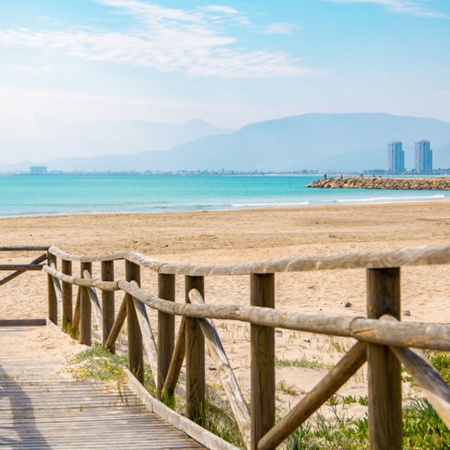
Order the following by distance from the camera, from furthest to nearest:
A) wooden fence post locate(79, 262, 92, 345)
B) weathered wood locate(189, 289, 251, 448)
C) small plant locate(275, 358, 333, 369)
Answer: wooden fence post locate(79, 262, 92, 345) < small plant locate(275, 358, 333, 369) < weathered wood locate(189, 289, 251, 448)

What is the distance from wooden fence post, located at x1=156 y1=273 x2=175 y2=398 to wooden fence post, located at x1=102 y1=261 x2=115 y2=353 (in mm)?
2080

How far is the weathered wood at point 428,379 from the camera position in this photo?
263 cm

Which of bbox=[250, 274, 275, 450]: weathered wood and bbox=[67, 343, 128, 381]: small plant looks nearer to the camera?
bbox=[250, 274, 275, 450]: weathered wood

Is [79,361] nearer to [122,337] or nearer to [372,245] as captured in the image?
[122,337]

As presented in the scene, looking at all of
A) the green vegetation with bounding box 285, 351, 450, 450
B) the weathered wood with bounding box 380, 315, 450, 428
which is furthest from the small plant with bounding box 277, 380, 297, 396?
the weathered wood with bounding box 380, 315, 450, 428

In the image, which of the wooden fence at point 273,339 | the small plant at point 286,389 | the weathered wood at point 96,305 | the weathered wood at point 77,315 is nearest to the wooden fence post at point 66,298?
the weathered wood at point 77,315

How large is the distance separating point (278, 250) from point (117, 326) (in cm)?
1486

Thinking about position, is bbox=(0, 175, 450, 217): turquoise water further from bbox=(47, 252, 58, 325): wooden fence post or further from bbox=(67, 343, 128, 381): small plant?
bbox=(67, 343, 128, 381): small plant

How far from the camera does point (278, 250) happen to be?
21844 mm

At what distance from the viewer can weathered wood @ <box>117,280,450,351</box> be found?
106 inches

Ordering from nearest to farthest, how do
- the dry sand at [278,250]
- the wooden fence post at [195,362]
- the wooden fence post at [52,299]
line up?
the wooden fence post at [195,362], the dry sand at [278,250], the wooden fence post at [52,299]

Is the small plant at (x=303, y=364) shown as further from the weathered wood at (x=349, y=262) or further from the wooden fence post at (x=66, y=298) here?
the wooden fence post at (x=66, y=298)

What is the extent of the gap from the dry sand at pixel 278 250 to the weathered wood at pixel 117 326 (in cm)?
109

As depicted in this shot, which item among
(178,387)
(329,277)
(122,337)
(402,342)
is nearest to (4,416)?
(178,387)
